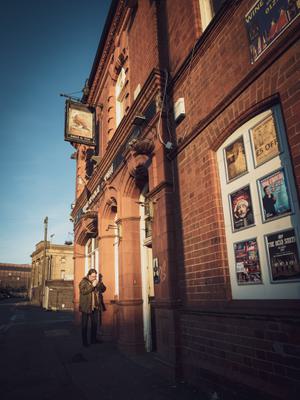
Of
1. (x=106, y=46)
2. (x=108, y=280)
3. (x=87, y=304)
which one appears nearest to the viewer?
(x=87, y=304)

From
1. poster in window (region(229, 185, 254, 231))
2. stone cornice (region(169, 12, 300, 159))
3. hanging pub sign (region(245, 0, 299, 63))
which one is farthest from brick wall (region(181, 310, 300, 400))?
hanging pub sign (region(245, 0, 299, 63))

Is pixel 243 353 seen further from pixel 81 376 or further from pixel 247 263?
pixel 81 376

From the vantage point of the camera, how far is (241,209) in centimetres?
391

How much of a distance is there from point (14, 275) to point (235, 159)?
297 ft

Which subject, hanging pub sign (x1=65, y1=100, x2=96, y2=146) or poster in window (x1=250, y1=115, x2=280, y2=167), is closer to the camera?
poster in window (x1=250, y1=115, x2=280, y2=167)

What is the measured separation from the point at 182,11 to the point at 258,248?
15.8 ft

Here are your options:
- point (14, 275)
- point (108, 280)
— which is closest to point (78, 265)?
point (108, 280)

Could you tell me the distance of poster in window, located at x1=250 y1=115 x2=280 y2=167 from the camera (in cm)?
348

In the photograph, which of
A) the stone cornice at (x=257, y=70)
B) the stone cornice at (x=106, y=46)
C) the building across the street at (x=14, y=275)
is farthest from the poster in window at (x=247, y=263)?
the building across the street at (x=14, y=275)

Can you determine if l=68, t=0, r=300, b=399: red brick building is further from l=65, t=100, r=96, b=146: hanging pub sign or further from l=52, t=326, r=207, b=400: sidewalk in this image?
l=65, t=100, r=96, b=146: hanging pub sign

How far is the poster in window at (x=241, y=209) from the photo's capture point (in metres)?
3.78

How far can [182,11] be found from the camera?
5.68 metres

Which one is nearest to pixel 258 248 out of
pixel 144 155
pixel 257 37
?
pixel 257 37

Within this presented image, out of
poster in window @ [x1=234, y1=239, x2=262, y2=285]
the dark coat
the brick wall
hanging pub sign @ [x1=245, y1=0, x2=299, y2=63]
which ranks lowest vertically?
the brick wall
